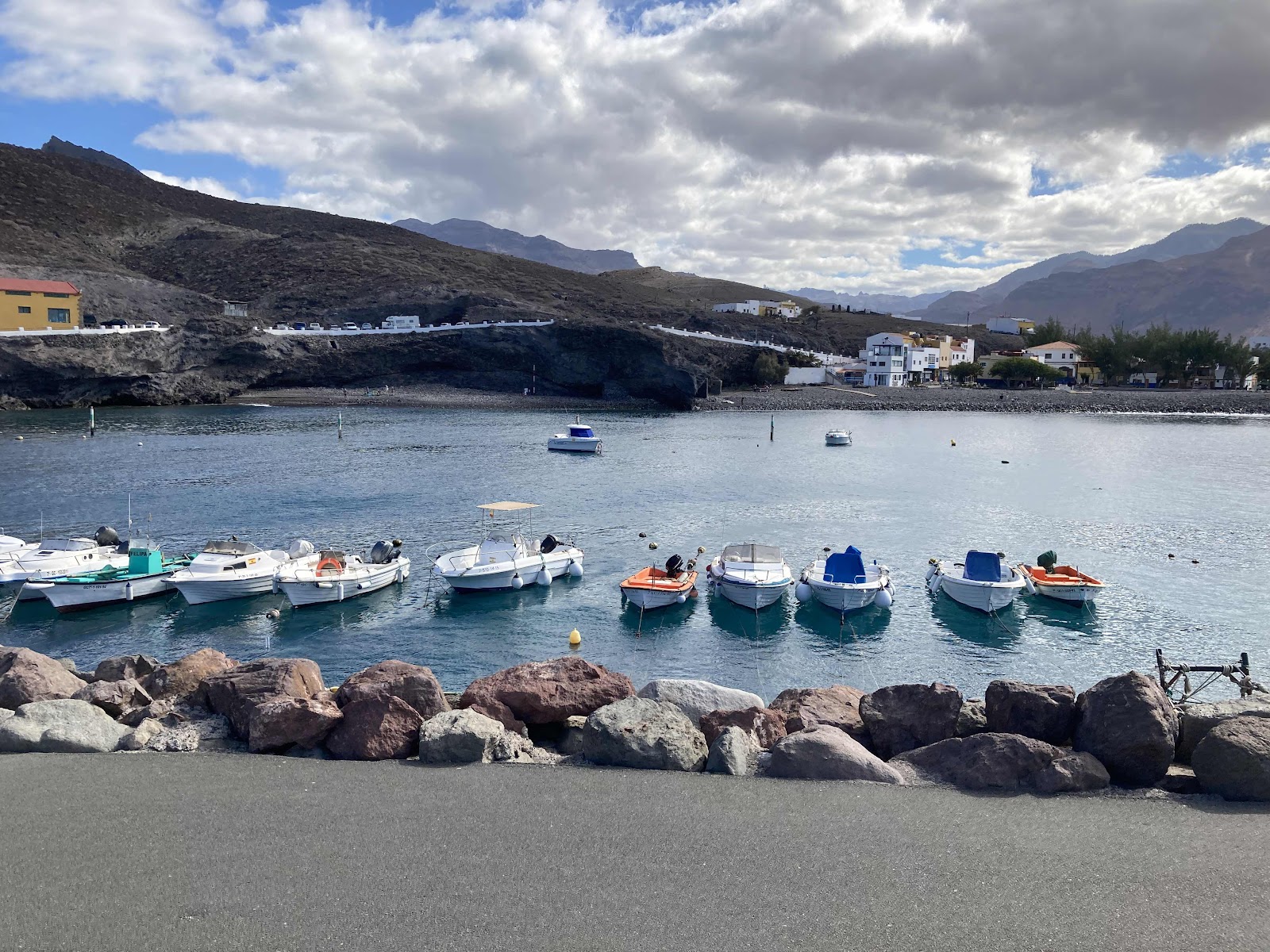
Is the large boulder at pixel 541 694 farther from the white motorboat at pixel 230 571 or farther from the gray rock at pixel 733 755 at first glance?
the white motorboat at pixel 230 571

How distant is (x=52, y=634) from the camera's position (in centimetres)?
2320

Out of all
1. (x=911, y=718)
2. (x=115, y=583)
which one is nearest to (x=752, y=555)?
(x=911, y=718)

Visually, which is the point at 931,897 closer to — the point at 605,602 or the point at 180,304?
the point at 605,602

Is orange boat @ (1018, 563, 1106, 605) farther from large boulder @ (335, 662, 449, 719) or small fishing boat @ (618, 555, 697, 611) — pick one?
large boulder @ (335, 662, 449, 719)

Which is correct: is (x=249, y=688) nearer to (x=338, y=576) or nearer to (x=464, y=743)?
(x=464, y=743)

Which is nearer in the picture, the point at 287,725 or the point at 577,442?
the point at 287,725

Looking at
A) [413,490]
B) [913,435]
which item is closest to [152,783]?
[413,490]

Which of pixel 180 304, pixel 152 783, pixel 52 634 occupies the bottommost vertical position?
pixel 52 634

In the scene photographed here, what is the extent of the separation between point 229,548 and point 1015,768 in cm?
2468

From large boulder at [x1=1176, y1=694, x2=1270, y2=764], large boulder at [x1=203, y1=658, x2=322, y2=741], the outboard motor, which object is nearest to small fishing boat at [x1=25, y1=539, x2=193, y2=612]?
the outboard motor

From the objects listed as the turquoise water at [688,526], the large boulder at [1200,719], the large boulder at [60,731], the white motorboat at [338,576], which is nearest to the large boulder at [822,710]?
the large boulder at [1200,719]

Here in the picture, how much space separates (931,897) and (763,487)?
43.1 meters

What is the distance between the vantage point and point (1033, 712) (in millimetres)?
10070

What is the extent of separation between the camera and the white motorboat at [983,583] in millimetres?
25500
